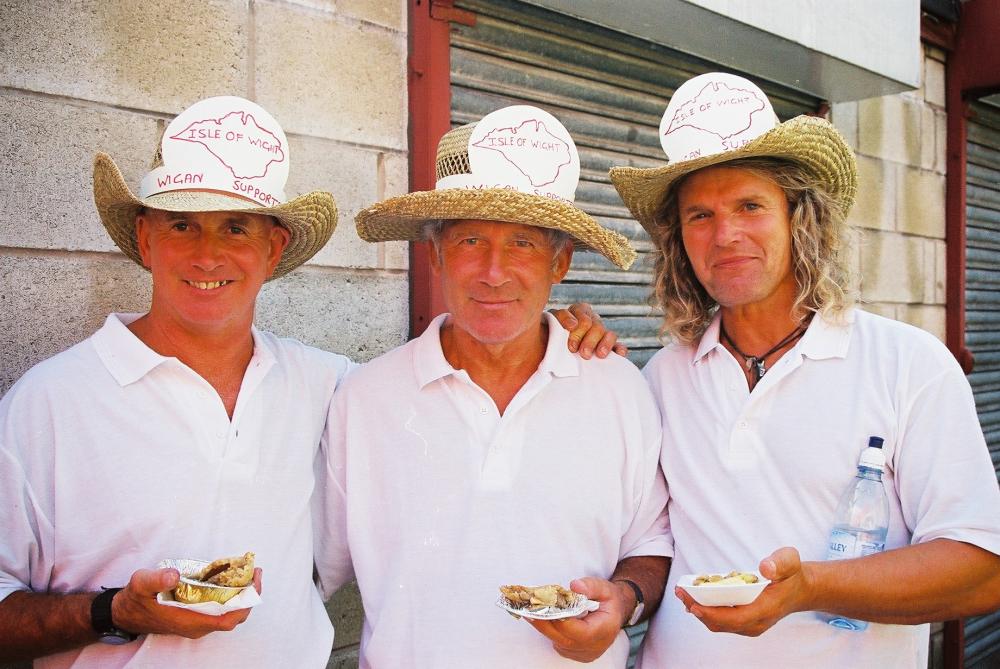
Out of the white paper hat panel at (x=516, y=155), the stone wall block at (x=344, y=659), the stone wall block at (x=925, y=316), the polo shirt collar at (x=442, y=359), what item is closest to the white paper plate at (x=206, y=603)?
the polo shirt collar at (x=442, y=359)

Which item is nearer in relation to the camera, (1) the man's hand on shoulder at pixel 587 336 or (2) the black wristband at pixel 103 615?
(2) the black wristband at pixel 103 615

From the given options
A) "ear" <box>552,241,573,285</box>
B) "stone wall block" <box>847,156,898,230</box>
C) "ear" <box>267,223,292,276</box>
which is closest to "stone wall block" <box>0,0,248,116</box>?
"ear" <box>267,223,292,276</box>

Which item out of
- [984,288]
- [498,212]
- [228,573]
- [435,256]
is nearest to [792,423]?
[498,212]

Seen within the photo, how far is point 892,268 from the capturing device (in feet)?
17.7

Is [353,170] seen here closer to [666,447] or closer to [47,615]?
[666,447]

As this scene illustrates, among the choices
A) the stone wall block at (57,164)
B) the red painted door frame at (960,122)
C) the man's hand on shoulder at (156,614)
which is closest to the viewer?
the man's hand on shoulder at (156,614)

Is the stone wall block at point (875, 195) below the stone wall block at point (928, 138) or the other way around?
below

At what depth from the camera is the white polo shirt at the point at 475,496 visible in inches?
86.5

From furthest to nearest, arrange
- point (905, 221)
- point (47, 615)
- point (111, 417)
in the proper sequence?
point (905, 221) < point (111, 417) < point (47, 615)

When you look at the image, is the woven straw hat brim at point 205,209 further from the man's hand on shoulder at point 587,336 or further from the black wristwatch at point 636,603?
the black wristwatch at point 636,603

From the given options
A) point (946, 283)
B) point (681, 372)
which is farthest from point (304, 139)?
point (946, 283)

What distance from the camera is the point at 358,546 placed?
2.34 meters

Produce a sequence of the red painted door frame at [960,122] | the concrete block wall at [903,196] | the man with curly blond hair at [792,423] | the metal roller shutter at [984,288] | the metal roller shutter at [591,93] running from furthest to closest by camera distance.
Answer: the metal roller shutter at [984,288]
the red painted door frame at [960,122]
the concrete block wall at [903,196]
the metal roller shutter at [591,93]
the man with curly blond hair at [792,423]

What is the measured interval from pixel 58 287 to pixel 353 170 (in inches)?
42.9
